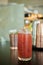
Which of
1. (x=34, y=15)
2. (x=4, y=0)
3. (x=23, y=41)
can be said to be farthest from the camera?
(x=4, y=0)

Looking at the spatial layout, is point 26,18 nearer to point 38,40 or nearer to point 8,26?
point 8,26

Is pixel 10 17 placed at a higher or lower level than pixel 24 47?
higher

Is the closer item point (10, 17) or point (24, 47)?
point (24, 47)

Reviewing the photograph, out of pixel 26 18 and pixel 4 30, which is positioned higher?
pixel 26 18

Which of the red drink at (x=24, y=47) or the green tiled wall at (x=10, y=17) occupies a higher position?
the green tiled wall at (x=10, y=17)

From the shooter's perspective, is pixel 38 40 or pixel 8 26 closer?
pixel 38 40

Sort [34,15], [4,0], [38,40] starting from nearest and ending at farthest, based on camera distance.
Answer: [38,40]
[34,15]
[4,0]

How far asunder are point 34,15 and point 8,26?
1.26ft

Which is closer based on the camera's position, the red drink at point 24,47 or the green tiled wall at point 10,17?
the red drink at point 24,47

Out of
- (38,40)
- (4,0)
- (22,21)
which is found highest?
(4,0)

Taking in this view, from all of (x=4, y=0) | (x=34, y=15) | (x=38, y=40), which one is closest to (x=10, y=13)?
(x=4, y=0)

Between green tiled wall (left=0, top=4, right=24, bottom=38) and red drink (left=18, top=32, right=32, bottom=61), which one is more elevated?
green tiled wall (left=0, top=4, right=24, bottom=38)

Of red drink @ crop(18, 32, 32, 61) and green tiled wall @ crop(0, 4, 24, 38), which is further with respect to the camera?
green tiled wall @ crop(0, 4, 24, 38)

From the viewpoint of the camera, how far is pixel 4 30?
6.36ft
